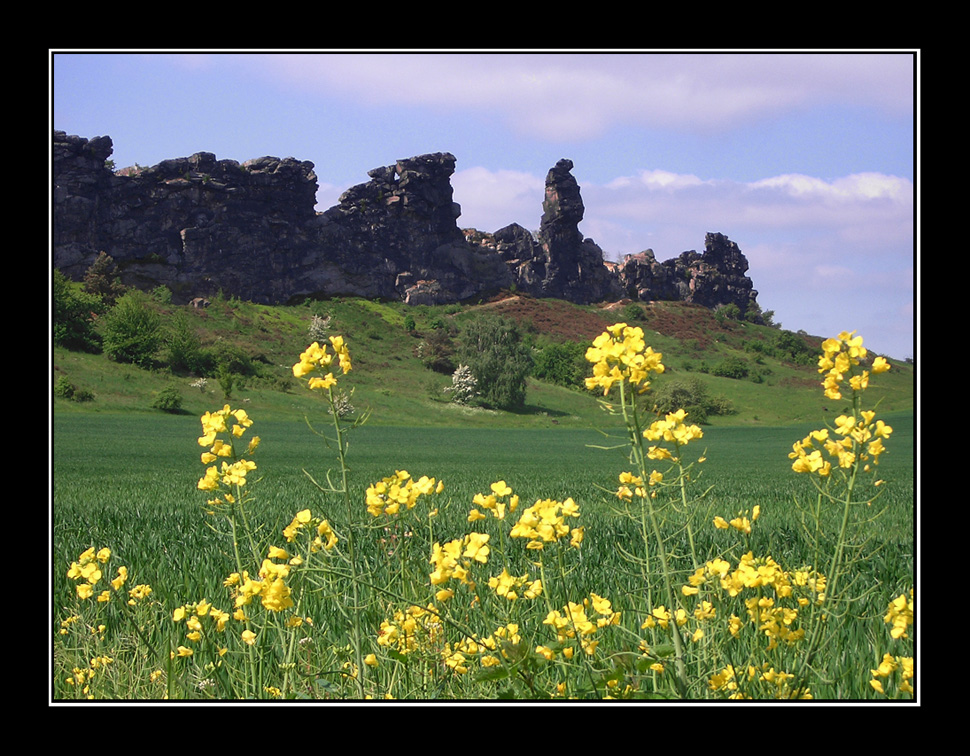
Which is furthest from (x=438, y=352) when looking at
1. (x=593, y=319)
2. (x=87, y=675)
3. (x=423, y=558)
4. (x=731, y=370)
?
(x=87, y=675)

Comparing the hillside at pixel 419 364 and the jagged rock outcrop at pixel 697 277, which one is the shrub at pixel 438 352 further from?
the jagged rock outcrop at pixel 697 277

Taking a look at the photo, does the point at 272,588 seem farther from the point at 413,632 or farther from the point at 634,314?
the point at 634,314

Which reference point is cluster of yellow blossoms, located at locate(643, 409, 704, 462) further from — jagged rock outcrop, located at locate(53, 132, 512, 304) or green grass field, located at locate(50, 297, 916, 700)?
jagged rock outcrop, located at locate(53, 132, 512, 304)

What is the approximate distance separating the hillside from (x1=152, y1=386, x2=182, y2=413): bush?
0.50m

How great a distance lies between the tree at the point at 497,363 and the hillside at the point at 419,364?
5.89ft

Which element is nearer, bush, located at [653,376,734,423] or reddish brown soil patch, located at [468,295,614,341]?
bush, located at [653,376,734,423]

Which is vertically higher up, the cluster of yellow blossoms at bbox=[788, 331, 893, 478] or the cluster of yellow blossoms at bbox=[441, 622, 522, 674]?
the cluster of yellow blossoms at bbox=[788, 331, 893, 478]

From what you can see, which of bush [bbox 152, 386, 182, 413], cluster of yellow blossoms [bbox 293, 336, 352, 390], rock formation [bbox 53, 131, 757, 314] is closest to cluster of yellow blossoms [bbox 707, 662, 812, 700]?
cluster of yellow blossoms [bbox 293, 336, 352, 390]

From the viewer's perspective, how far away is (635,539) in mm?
5582

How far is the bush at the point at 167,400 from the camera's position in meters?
43.3

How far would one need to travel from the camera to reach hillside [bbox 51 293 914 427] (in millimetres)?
50125
